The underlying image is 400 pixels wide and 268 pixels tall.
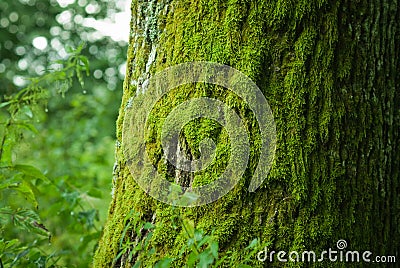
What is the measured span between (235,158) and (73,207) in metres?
1.31

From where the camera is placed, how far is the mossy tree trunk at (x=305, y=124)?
64.7 inches

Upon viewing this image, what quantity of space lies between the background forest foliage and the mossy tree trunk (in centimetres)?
66

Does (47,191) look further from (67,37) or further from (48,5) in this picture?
(48,5)

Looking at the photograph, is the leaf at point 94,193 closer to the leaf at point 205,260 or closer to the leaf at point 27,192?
the leaf at point 27,192

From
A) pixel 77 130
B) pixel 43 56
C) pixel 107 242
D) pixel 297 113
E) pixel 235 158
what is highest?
pixel 43 56

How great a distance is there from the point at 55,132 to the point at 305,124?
16.2 ft

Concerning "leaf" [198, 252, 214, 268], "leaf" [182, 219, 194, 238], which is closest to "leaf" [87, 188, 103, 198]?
"leaf" [182, 219, 194, 238]

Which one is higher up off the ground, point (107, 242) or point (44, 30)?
point (44, 30)

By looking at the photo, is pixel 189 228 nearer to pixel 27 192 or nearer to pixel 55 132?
pixel 27 192

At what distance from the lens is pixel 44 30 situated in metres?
9.31

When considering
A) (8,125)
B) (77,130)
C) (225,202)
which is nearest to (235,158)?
(225,202)

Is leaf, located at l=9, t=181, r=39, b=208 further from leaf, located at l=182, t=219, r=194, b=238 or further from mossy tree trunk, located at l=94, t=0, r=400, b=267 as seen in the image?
leaf, located at l=182, t=219, r=194, b=238

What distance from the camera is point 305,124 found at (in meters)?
1.68

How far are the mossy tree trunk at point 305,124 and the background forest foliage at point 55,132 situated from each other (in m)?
0.66
